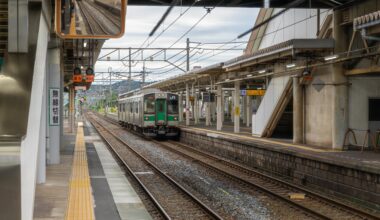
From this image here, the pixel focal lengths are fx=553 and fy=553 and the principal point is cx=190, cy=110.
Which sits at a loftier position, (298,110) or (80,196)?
(298,110)

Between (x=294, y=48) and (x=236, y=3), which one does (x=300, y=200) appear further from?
(x=236, y=3)

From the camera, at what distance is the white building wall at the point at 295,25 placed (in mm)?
18625

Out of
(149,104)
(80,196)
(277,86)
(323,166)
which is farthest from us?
(149,104)

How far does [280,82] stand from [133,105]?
50.8 feet

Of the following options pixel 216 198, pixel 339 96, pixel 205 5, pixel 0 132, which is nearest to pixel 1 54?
pixel 0 132

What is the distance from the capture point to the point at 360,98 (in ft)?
53.7

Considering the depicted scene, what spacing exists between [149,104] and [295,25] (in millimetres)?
12056

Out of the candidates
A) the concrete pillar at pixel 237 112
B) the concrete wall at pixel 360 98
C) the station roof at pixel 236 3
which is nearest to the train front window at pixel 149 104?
the concrete pillar at pixel 237 112

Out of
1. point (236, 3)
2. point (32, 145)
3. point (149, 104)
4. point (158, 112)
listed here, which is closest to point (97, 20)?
point (32, 145)

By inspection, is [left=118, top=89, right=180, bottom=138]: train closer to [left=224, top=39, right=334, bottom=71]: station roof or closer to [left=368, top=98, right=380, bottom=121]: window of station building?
[left=224, top=39, right=334, bottom=71]: station roof

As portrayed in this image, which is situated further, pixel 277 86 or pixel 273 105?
pixel 273 105

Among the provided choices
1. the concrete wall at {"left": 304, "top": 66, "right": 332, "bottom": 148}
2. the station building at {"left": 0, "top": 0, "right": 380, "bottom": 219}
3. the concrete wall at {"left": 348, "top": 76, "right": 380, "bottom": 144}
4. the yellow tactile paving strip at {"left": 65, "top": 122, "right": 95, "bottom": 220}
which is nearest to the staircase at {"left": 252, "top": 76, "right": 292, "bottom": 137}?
the station building at {"left": 0, "top": 0, "right": 380, "bottom": 219}

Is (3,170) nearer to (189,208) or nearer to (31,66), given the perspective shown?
(31,66)

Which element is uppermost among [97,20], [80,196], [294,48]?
[294,48]
